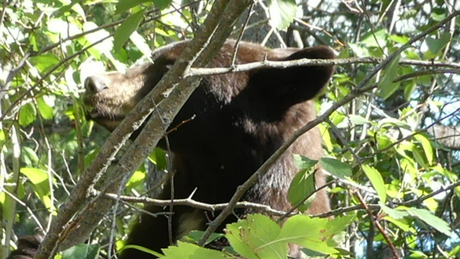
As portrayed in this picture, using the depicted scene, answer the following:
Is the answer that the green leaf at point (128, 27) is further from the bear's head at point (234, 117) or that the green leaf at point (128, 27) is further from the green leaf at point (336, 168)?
the bear's head at point (234, 117)

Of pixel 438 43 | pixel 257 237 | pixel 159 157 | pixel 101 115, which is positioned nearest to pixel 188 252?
pixel 257 237

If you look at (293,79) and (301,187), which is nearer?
(301,187)

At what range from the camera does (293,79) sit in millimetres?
4227

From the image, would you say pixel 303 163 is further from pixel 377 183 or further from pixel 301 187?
pixel 377 183

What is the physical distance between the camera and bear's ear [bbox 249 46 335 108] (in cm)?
407

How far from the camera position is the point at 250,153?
435cm

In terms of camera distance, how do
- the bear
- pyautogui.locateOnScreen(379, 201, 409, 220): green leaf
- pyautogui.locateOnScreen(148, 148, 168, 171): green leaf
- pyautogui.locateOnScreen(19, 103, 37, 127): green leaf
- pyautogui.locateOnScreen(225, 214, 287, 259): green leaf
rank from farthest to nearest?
1. pyautogui.locateOnScreen(19, 103, 37, 127): green leaf
2. pyautogui.locateOnScreen(148, 148, 168, 171): green leaf
3. the bear
4. pyautogui.locateOnScreen(379, 201, 409, 220): green leaf
5. pyautogui.locateOnScreen(225, 214, 287, 259): green leaf

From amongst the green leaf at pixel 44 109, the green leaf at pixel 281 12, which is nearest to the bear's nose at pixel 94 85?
the green leaf at pixel 44 109

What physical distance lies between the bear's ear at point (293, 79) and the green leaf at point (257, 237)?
259 centimetres

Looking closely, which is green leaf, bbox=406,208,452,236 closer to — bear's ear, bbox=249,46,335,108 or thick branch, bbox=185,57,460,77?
thick branch, bbox=185,57,460,77

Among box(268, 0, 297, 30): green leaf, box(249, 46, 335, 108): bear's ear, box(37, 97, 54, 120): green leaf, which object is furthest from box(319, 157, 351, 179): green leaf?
box(37, 97, 54, 120): green leaf

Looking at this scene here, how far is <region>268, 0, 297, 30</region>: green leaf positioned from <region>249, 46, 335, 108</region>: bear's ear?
1818 mm

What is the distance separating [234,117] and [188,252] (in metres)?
2.87

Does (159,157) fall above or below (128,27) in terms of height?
below
